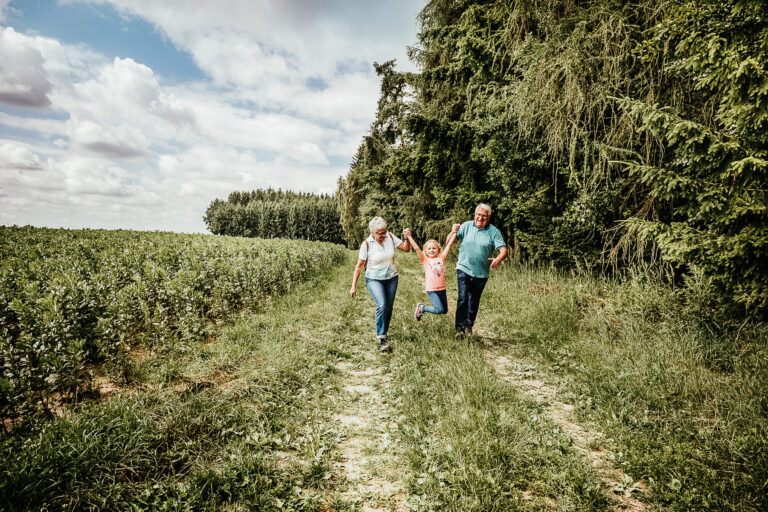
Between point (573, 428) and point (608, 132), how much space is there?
7.19 m

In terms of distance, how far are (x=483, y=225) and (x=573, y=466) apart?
3.69 metres

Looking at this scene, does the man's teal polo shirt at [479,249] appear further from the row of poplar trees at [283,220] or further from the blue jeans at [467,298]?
the row of poplar trees at [283,220]

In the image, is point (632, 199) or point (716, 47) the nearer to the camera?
point (716, 47)

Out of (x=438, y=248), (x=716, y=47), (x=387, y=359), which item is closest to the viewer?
(x=716, y=47)

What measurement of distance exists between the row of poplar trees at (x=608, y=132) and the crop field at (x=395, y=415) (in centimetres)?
163

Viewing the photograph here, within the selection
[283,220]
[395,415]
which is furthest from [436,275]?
[283,220]

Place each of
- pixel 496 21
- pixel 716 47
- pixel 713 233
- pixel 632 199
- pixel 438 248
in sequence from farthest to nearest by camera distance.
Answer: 1. pixel 496 21
2. pixel 632 199
3. pixel 438 248
4. pixel 713 233
5. pixel 716 47

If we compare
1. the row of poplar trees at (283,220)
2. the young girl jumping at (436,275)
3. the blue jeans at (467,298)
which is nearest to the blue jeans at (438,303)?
the young girl jumping at (436,275)

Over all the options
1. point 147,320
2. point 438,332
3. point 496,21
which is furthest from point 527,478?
point 496,21

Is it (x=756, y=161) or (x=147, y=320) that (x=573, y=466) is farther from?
(x=147, y=320)

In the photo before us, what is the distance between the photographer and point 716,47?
14.0 ft

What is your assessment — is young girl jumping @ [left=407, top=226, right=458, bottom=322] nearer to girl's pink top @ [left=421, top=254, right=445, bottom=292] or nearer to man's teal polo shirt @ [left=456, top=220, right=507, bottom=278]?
girl's pink top @ [left=421, top=254, right=445, bottom=292]

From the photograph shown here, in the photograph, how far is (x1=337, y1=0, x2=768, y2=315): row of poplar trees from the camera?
172 inches

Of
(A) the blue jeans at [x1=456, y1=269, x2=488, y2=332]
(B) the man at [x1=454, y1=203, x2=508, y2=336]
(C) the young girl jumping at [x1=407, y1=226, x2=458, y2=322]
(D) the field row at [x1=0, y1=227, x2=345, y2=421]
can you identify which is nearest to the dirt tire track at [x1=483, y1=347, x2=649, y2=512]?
(A) the blue jeans at [x1=456, y1=269, x2=488, y2=332]
